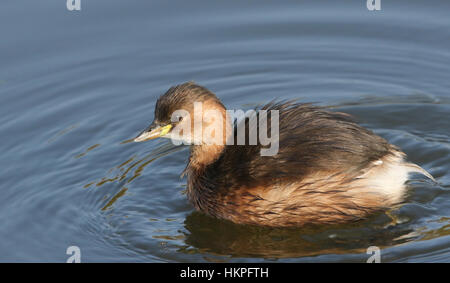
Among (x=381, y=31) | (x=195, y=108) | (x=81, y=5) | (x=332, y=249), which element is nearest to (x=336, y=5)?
(x=381, y=31)

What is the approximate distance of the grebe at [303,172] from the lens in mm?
6316

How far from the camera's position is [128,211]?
279 inches

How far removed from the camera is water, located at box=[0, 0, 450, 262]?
21.5 feet

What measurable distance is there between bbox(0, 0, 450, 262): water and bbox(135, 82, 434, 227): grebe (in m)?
0.19
